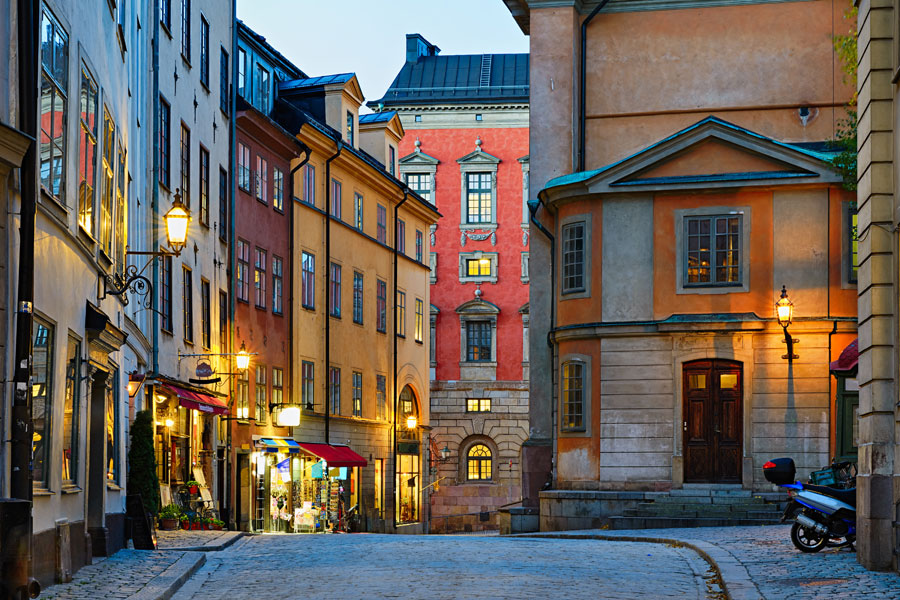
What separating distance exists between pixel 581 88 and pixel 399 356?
64.6ft

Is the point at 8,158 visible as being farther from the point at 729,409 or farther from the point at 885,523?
the point at 729,409

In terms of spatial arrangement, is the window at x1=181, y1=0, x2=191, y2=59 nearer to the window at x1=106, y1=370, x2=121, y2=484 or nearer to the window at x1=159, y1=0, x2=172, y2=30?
the window at x1=159, y1=0, x2=172, y2=30

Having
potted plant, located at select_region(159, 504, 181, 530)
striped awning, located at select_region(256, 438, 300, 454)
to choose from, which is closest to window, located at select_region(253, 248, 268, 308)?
striped awning, located at select_region(256, 438, 300, 454)

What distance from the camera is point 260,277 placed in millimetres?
39750

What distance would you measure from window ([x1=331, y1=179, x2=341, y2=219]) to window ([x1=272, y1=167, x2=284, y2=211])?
429 cm

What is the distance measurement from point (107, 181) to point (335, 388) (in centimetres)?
2684

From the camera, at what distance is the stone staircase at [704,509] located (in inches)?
1112

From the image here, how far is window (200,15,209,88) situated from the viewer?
112 feet

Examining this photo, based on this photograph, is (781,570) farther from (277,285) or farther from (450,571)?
(277,285)

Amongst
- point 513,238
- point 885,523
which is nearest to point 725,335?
point 885,523

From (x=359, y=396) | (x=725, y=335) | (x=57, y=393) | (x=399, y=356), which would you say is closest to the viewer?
(x=57, y=393)

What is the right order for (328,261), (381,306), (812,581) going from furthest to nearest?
(381,306) → (328,261) → (812,581)

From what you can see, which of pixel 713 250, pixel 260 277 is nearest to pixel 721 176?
pixel 713 250

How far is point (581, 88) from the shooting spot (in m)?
35.1
